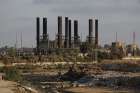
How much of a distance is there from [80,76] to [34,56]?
44.5m

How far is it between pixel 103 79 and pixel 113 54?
68143 millimetres

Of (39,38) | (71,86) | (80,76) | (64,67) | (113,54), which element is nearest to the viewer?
(71,86)

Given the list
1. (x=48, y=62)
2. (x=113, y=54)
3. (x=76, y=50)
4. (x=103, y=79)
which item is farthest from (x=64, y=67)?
(x=103, y=79)

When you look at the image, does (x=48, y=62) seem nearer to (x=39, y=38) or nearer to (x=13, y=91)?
(x=39, y=38)

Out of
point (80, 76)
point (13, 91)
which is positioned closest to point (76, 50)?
point (80, 76)

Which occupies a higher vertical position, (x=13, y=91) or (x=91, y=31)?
(x=91, y=31)

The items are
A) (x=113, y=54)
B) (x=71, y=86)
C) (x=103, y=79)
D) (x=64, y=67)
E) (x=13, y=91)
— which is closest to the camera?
(x=13, y=91)

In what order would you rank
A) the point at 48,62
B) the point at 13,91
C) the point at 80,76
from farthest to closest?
the point at 48,62, the point at 80,76, the point at 13,91

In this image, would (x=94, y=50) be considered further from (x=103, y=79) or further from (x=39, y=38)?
(x=103, y=79)

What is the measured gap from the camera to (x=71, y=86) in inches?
2087

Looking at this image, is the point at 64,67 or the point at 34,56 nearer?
the point at 64,67

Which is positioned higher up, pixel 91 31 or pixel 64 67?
pixel 91 31

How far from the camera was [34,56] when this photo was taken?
4360 inches

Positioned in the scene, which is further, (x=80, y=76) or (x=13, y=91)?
(x=80, y=76)
